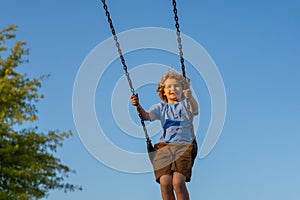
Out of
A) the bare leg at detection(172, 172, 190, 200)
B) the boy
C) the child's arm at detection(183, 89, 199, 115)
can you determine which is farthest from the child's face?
the bare leg at detection(172, 172, 190, 200)

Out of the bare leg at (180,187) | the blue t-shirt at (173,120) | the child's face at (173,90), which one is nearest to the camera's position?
the bare leg at (180,187)

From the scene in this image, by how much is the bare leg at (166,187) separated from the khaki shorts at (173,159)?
6 centimetres

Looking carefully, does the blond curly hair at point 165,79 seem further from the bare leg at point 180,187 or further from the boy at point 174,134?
the bare leg at point 180,187

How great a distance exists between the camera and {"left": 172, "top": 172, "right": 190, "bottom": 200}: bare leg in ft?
16.5

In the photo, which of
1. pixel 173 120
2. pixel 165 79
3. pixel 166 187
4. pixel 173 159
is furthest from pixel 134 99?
pixel 166 187

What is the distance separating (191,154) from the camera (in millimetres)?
5301

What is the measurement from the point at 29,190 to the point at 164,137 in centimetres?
545

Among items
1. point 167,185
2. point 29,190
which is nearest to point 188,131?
point 167,185

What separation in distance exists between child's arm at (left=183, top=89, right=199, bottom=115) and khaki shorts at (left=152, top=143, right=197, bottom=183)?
44cm

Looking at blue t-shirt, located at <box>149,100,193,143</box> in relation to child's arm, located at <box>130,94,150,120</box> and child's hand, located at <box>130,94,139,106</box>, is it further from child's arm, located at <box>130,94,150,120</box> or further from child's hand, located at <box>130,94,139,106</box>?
child's hand, located at <box>130,94,139,106</box>

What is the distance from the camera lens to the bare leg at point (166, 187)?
5.08m

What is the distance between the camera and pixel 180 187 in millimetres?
5043

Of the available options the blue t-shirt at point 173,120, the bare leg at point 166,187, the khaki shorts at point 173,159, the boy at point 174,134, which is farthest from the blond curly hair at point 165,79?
the bare leg at point 166,187

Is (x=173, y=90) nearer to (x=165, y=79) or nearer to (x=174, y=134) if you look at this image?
(x=165, y=79)
